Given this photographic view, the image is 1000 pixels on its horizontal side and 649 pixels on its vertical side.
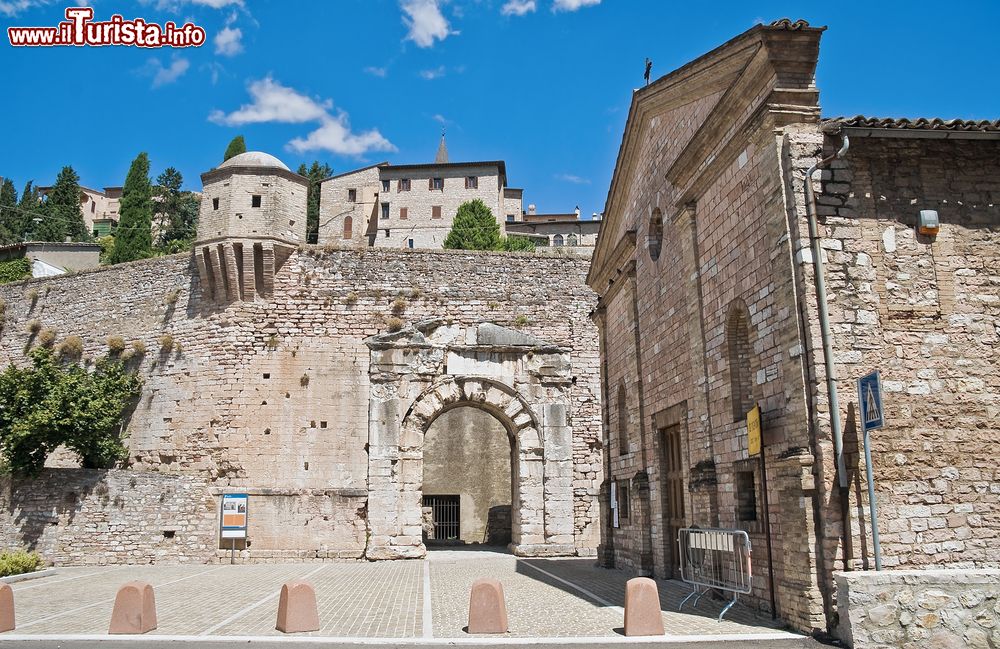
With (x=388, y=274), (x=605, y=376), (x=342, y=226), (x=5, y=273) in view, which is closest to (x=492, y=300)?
(x=388, y=274)

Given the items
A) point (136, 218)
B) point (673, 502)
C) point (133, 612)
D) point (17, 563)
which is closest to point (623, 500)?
point (673, 502)

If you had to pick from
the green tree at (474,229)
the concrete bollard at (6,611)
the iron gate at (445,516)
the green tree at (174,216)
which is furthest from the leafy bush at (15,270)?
the concrete bollard at (6,611)

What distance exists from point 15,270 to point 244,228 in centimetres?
2279

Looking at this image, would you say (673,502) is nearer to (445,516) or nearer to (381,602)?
(381,602)

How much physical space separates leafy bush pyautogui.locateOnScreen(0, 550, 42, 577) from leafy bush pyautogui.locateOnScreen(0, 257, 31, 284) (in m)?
24.8

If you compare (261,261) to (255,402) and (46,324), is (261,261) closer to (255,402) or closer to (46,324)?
(255,402)

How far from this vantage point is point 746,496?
1026cm

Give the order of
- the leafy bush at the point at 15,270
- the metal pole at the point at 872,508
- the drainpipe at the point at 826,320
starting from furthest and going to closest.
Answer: the leafy bush at the point at 15,270, the drainpipe at the point at 826,320, the metal pole at the point at 872,508

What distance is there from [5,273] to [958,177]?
136ft

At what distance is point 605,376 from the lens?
1839 cm

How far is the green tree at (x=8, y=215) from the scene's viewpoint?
179 ft

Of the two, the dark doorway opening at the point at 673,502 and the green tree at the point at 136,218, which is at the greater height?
the green tree at the point at 136,218

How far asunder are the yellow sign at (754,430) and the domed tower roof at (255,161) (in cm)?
1859

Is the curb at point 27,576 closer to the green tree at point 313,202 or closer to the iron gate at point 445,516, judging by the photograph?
the iron gate at point 445,516
